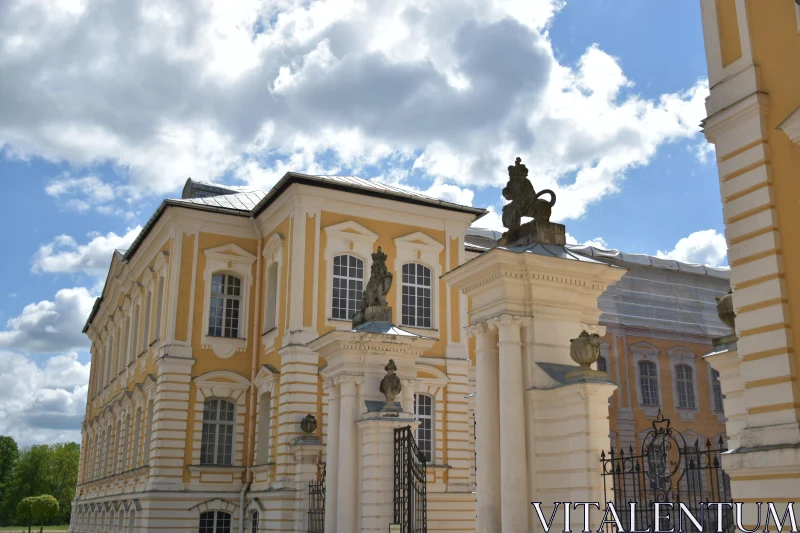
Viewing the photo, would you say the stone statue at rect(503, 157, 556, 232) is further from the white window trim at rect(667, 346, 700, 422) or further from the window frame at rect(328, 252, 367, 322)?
the white window trim at rect(667, 346, 700, 422)

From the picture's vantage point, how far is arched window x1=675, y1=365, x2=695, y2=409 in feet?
128

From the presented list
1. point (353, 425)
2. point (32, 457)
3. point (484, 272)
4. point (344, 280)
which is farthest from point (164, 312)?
point (32, 457)

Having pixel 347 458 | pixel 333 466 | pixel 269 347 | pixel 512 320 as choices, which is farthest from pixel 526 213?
pixel 269 347

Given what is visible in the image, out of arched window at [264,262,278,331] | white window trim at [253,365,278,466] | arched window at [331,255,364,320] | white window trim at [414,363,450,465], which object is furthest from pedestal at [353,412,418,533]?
arched window at [264,262,278,331]

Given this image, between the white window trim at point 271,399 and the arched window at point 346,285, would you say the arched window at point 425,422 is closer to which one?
the arched window at point 346,285

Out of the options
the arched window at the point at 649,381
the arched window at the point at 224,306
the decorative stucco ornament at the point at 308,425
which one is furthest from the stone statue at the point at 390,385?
the arched window at the point at 649,381

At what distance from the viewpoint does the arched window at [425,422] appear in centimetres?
2450

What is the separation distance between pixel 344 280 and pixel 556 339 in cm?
1483

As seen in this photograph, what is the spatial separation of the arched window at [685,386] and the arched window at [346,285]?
20471 mm

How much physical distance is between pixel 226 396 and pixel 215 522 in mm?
3751

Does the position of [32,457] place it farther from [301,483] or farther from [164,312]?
[301,483]

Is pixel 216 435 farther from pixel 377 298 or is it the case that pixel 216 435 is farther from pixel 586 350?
pixel 586 350

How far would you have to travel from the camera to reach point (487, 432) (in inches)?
432

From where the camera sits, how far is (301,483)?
848 inches
